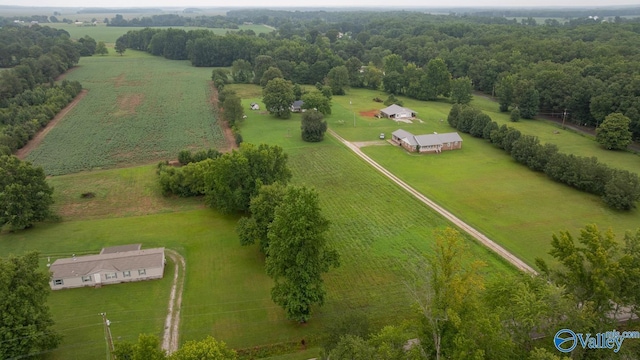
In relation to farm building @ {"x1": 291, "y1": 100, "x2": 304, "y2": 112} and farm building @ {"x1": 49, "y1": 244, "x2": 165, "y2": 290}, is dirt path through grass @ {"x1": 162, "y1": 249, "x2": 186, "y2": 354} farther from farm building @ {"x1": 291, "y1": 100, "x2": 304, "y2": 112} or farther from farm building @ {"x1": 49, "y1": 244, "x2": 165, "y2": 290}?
farm building @ {"x1": 291, "y1": 100, "x2": 304, "y2": 112}

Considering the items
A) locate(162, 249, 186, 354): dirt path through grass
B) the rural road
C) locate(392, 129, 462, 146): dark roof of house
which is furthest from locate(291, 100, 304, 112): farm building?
locate(162, 249, 186, 354): dirt path through grass

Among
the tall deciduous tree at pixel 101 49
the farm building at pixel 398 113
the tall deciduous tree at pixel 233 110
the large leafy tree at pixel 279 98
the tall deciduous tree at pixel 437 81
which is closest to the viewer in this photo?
the tall deciduous tree at pixel 233 110

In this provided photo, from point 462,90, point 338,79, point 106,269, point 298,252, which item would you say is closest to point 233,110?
point 338,79

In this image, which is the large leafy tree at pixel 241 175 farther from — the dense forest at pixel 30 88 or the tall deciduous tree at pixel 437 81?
the tall deciduous tree at pixel 437 81

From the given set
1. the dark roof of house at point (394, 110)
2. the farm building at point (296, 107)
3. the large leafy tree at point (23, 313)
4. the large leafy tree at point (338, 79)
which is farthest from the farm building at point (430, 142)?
the large leafy tree at point (23, 313)

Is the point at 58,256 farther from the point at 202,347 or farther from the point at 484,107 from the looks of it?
the point at 484,107

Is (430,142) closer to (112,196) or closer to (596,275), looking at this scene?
(596,275)
